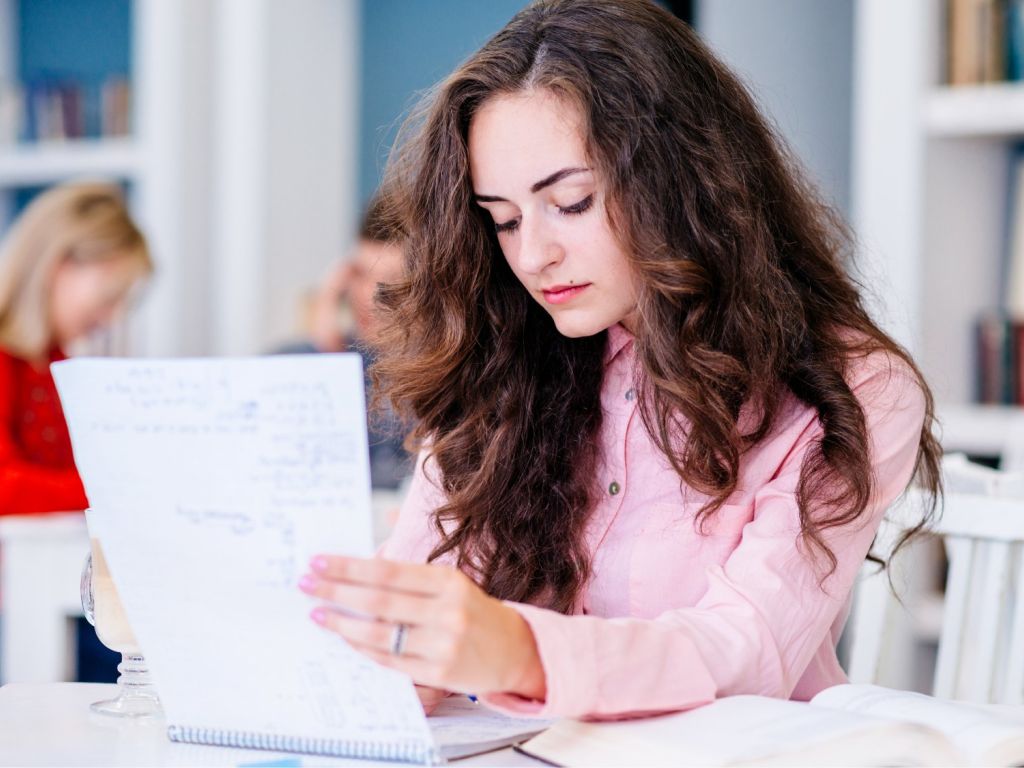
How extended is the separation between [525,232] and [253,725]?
0.51m

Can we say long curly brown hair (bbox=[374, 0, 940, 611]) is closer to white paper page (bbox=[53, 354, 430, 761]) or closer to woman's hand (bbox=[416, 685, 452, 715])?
woman's hand (bbox=[416, 685, 452, 715])

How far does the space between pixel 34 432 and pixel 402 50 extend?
1.50 metres

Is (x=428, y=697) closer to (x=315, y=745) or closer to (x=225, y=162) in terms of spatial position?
(x=315, y=745)

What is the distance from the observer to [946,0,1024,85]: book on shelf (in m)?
2.55

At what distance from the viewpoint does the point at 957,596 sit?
4.60ft

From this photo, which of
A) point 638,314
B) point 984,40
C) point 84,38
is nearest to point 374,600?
point 638,314

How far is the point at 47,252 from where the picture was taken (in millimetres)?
3287

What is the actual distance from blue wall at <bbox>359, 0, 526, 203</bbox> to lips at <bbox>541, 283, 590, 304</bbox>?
2560 mm

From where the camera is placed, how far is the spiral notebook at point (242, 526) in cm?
81

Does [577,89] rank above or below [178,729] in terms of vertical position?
above

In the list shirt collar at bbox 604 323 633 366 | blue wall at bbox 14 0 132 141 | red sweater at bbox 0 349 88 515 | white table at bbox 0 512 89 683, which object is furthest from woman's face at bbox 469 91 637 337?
blue wall at bbox 14 0 132 141

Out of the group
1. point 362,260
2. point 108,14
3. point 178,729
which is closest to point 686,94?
point 178,729

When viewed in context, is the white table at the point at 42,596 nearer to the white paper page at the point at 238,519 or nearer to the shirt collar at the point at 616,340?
the shirt collar at the point at 616,340

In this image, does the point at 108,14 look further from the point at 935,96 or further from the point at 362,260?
the point at 935,96
